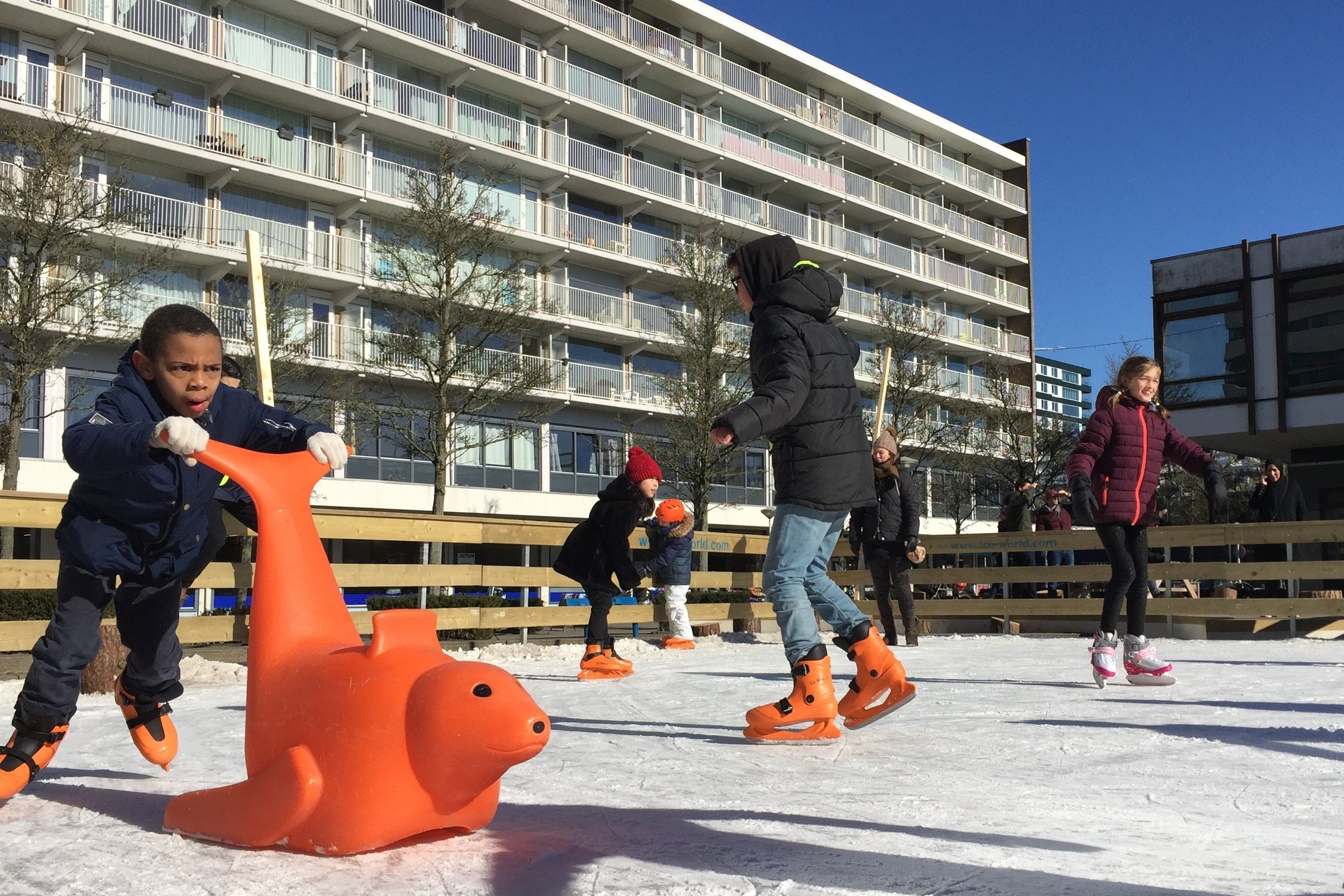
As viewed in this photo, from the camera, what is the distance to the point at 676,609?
10148 millimetres

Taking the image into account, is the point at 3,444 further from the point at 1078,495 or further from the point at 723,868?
the point at 723,868

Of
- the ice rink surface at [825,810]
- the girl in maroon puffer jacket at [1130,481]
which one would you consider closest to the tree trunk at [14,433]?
the ice rink surface at [825,810]

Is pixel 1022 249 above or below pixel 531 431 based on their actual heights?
above

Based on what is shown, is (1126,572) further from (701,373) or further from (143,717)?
(701,373)

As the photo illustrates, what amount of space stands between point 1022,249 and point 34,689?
52.3m

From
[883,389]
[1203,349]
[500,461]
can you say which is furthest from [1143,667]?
[500,461]

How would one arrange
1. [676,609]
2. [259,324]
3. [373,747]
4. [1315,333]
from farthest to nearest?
[1315,333], [676,609], [259,324], [373,747]

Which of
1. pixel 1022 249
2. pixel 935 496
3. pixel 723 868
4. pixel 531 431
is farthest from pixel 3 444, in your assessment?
pixel 1022 249

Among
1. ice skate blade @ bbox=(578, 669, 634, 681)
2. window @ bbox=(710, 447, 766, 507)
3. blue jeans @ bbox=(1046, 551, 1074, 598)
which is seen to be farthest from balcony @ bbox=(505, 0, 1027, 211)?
ice skate blade @ bbox=(578, 669, 634, 681)

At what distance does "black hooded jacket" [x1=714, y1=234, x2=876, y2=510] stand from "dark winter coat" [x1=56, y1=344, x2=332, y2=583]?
1.73 metres

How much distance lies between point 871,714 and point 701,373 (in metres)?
21.7

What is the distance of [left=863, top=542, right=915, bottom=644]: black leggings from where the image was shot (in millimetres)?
9656

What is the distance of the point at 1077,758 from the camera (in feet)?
11.8

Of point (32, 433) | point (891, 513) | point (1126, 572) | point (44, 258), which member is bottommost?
point (1126, 572)
